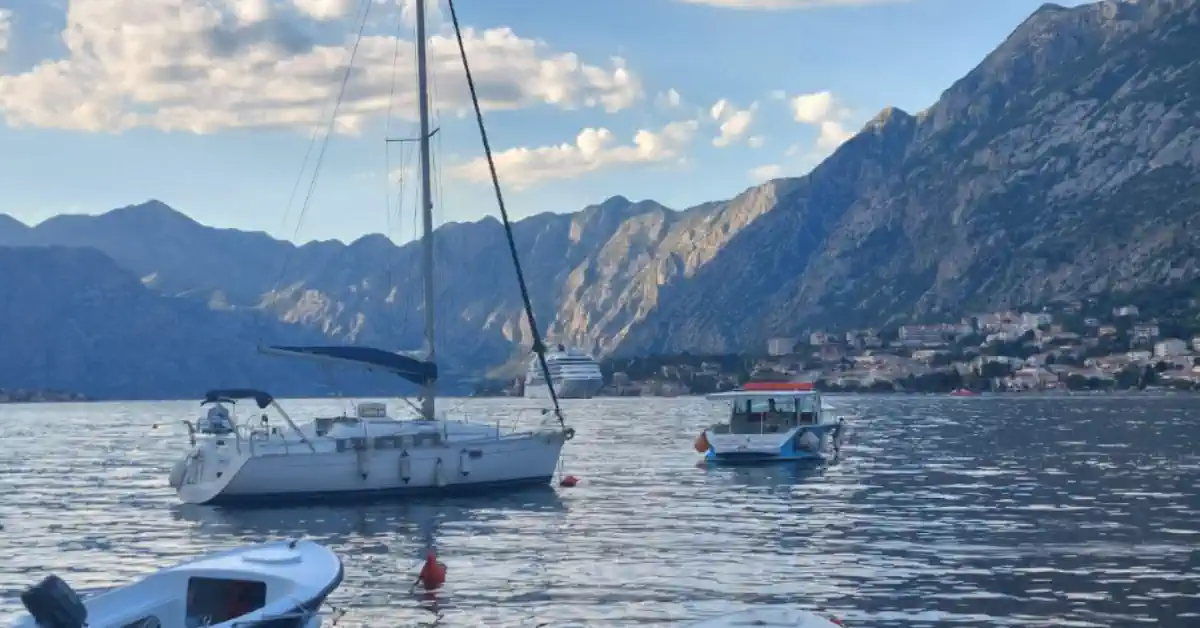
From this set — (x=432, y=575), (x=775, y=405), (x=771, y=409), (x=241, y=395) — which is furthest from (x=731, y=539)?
(x=771, y=409)

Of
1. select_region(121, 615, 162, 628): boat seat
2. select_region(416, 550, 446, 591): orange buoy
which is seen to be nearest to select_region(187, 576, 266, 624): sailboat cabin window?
select_region(121, 615, 162, 628): boat seat

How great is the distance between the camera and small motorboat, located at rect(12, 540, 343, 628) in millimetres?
22406

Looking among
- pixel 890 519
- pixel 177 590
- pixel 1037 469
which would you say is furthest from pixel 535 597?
pixel 1037 469

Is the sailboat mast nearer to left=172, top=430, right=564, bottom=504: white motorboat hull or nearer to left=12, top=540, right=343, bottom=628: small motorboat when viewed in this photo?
left=172, top=430, right=564, bottom=504: white motorboat hull

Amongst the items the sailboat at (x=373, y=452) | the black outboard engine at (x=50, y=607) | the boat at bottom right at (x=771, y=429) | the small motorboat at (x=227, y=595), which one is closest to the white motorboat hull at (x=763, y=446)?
the boat at bottom right at (x=771, y=429)

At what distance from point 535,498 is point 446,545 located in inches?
552

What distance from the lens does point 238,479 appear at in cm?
5009

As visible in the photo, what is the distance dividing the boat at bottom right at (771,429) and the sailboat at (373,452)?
16179 millimetres

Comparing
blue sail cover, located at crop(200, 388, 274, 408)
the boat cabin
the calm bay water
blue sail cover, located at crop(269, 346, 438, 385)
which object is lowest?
the calm bay water

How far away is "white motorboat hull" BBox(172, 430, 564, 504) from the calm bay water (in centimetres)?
88

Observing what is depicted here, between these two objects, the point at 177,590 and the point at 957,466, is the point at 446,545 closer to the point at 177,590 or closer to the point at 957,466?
the point at 177,590

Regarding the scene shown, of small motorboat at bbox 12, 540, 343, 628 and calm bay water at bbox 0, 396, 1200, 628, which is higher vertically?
small motorboat at bbox 12, 540, 343, 628

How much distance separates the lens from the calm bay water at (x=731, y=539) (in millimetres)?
28781

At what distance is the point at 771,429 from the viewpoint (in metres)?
74.2
